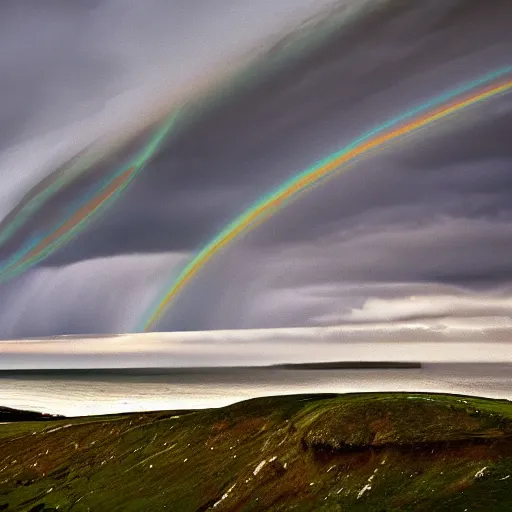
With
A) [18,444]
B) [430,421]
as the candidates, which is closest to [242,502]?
[430,421]

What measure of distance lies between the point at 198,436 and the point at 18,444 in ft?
42.1

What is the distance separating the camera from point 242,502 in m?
29.3

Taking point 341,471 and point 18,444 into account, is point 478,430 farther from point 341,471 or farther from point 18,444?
point 18,444

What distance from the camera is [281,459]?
103 feet

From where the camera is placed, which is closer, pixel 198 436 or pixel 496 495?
pixel 496 495

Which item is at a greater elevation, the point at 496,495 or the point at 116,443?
the point at 116,443

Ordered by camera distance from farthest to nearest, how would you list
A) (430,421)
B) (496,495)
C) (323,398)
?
1. (323,398)
2. (430,421)
3. (496,495)

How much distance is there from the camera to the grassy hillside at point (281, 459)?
2691cm

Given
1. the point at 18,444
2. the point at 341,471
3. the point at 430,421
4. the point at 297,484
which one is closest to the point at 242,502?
the point at 297,484

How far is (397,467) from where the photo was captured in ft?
92.1

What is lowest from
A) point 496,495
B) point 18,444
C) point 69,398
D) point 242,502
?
point 69,398

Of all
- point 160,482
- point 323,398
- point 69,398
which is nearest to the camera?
point 160,482

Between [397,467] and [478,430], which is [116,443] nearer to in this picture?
[397,467]

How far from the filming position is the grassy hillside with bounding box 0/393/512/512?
26906mm
